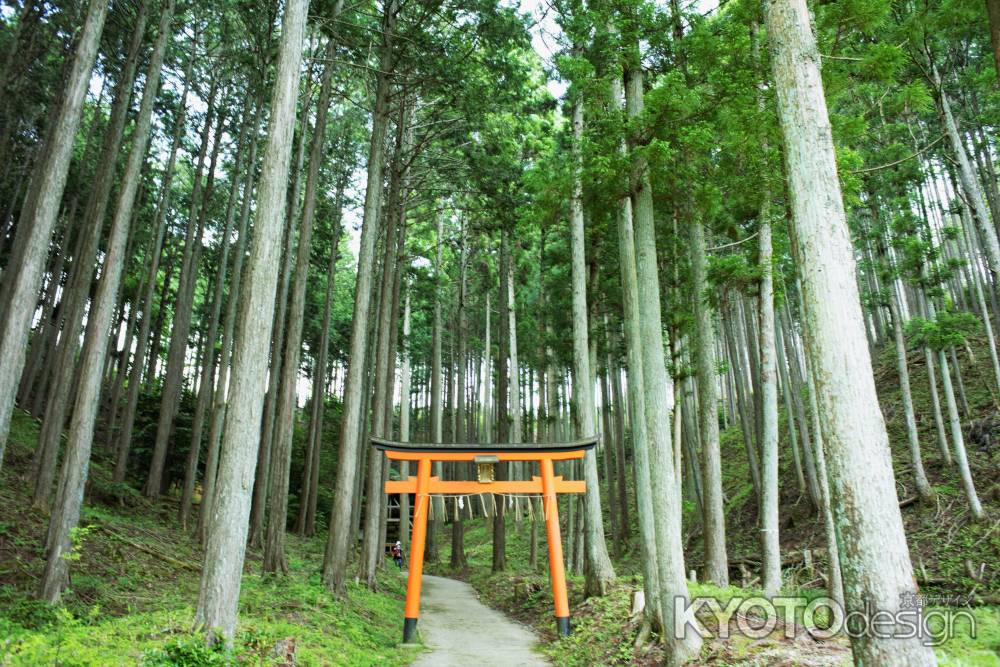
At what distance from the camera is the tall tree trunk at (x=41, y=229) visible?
21.2 ft

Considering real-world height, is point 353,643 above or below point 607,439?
below

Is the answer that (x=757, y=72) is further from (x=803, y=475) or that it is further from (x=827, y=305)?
(x=803, y=475)

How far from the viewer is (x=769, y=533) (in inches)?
313

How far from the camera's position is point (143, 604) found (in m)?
8.02

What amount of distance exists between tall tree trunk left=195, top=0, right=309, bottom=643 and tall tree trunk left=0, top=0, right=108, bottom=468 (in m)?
2.80

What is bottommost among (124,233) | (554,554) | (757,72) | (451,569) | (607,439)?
(451,569)

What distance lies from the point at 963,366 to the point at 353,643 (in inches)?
738

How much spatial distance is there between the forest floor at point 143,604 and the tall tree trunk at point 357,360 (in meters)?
0.69

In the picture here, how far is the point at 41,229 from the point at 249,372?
3.59 meters

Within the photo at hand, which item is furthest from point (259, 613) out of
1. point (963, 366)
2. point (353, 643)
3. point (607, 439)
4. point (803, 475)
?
point (963, 366)

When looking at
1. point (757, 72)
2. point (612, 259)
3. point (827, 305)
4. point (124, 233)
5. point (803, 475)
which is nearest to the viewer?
point (827, 305)

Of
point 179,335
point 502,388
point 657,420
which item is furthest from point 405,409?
point 657,420

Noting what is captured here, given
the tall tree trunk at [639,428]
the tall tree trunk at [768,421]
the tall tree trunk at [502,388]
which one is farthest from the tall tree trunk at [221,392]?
the tall tree trunk at [768,421]

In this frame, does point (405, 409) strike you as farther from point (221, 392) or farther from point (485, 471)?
point (485, 471)
